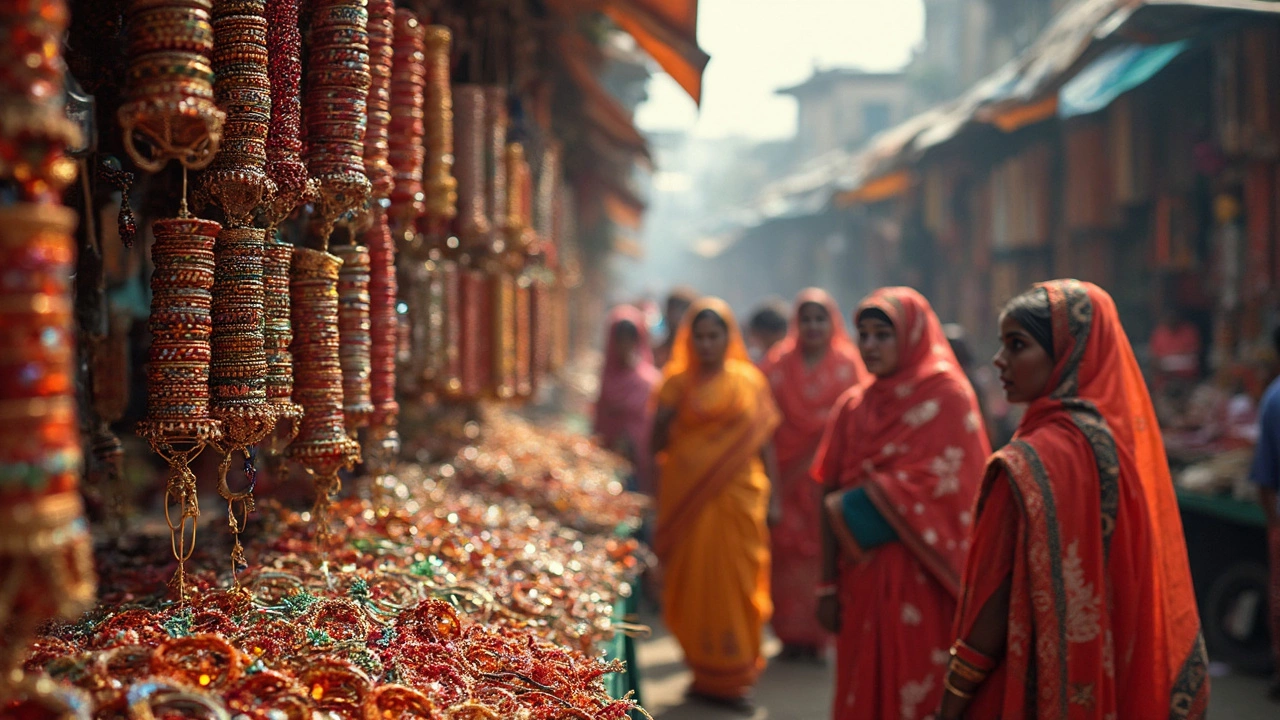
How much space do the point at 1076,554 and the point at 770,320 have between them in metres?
5.06

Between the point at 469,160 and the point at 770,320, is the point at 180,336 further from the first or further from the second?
the point at 770,320

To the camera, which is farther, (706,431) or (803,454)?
(803,454)

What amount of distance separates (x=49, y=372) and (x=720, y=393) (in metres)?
4.41

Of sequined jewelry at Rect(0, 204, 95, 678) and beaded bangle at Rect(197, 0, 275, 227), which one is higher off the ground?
beaded bangle at Rect(197, 0, 275, 227)

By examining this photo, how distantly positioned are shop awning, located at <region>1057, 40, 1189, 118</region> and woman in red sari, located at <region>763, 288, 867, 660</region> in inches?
107

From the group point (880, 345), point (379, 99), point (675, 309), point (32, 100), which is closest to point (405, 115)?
point (379, 99)

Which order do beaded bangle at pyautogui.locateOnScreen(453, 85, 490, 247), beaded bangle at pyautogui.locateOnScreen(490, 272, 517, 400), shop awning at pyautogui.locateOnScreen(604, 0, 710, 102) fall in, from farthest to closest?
shop awning at pyautogui.locateOnScreen(604, 0, 710, 102) → beaded bangle at pyautogui.locateOnScreen(490, 272, 517, 400) → beaded bangle at pyautogui.locateOnScreen(453, 85, 490, 247)

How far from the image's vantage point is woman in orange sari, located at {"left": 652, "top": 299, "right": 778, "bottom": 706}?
17.1 feet

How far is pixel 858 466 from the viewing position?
3.79 m

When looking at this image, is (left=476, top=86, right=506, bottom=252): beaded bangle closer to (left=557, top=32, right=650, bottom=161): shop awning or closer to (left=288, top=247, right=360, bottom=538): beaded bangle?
(left=557, top=32, right=650, bottom=161): shop awning

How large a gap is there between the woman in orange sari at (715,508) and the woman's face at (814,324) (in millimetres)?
760

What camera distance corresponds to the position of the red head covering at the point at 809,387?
6363 mm

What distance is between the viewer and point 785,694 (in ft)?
18.3

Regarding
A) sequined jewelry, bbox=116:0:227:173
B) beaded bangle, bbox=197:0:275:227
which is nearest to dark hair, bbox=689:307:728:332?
beaded bangle, bbox=197:0:275:227
